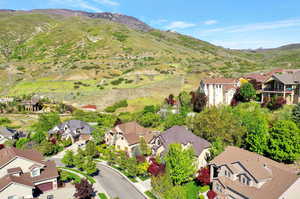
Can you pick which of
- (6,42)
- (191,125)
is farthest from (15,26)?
(191,125)

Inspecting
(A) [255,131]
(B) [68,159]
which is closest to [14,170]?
(B) [68,159]

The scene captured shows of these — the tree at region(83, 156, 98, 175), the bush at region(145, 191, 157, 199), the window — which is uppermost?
the window

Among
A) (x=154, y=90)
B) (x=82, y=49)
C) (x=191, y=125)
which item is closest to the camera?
(x=191, y=125)

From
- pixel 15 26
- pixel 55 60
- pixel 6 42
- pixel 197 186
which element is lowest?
pixel 197 186

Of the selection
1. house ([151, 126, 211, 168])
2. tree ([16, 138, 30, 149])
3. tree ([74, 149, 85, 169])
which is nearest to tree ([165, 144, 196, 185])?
house ([151, 126, 211, 168])

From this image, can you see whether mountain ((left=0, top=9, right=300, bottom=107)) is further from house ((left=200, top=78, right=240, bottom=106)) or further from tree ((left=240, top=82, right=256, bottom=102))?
tree ((left=240, top=82, right=256, bottom=102))

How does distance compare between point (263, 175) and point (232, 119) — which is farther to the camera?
point (232, 119)

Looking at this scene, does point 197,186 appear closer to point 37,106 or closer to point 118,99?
point 118,99
